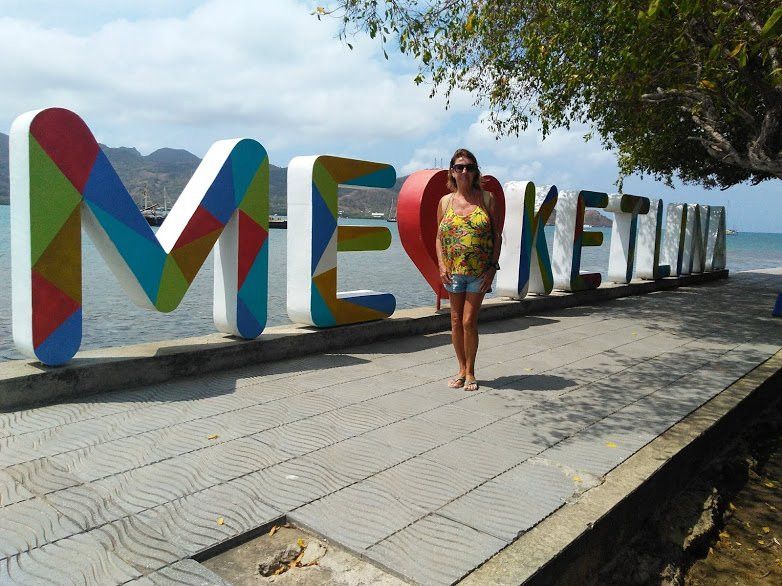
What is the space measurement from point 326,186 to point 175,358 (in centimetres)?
256

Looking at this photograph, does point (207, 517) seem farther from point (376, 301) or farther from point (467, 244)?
point (376, 301)

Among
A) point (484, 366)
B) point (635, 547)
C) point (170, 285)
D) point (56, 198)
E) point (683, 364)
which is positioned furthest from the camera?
point (683, 364)

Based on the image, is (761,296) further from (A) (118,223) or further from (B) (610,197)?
(A) (118,223)

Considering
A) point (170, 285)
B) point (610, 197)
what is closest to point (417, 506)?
point (170, 285)

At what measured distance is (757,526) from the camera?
456 cm

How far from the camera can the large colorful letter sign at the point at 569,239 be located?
11.9 metres

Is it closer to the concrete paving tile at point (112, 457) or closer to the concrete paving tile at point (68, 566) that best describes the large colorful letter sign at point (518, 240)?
the concrete paving tile at point (112, 457)

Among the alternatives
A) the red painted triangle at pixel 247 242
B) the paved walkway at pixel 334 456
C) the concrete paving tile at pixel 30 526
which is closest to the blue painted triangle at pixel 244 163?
the red painted triangle at pixel 247 242

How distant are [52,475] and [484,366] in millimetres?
4335

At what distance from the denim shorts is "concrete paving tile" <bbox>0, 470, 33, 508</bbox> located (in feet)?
11.6

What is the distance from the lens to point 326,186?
7117 mm

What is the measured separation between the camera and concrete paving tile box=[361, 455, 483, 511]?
354cm


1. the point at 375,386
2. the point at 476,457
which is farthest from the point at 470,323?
the point at 476,457

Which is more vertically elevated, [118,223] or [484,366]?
[118,223]
